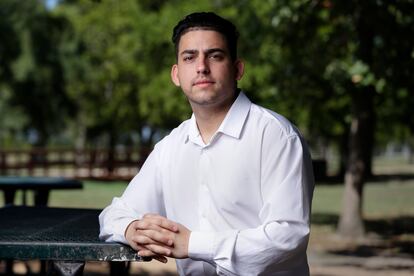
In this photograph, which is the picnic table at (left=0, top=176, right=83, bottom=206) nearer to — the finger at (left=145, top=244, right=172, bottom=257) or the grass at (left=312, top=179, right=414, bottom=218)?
the finger at (left=145, top=244, right=172, bottom=257)

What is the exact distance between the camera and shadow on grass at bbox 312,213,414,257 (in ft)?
38.1

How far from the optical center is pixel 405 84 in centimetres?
1123

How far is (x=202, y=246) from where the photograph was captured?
2.48 m

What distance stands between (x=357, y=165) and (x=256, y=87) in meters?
14.4

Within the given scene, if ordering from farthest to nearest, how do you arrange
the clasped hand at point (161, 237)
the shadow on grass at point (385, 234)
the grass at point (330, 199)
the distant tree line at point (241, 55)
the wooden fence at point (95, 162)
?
the wooden fence at point (95, 162) < the grass at point (330, 199) < the shadow on grass at point (385, 234) < the distant tree line at point (241, 55) < the clasped hand at point (161, 237)

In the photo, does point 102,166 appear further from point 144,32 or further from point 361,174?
point 361,174

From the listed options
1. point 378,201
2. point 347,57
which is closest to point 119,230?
point 347,57

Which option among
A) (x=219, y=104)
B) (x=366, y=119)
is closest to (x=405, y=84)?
(x=366, y=119)

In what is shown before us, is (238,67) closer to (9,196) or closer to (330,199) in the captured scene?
(9,196)

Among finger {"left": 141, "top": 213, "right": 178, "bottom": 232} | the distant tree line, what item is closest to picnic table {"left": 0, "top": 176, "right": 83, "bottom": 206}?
the distant tree line

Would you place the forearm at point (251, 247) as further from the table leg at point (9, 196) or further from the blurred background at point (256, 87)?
the blurred background at point (256, 87)

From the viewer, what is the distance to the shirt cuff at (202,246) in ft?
8.08

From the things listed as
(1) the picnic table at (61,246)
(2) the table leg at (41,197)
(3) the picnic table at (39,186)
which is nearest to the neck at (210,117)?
(1) the picnic table at (61,246)

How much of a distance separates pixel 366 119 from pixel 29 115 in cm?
3472
